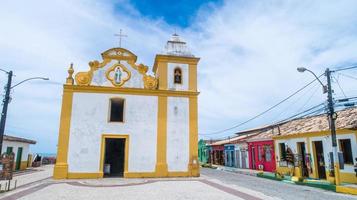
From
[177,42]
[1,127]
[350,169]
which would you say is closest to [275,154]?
[350,169]

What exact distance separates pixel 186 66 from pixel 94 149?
860 cm

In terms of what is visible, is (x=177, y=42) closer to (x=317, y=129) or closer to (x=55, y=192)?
(x=317, y=129)

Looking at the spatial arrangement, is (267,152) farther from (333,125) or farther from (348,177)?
(333,125)

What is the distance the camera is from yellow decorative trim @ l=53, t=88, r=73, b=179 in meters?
16.7

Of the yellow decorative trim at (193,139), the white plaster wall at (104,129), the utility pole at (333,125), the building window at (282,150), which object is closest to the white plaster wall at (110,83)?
the white plaster wall at (104,129)

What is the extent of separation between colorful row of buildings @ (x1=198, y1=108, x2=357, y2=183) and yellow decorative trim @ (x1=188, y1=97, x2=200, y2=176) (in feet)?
21.8

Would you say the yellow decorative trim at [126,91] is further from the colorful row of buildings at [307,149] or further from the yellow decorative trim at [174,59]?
the colorful row of buildings at [307,149]

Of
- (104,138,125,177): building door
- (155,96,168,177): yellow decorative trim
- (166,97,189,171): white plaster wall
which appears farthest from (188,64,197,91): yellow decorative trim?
(104,138,125,177): building door

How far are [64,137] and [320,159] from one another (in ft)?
54.3

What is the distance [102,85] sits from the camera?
18.4m

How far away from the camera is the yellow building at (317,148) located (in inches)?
605

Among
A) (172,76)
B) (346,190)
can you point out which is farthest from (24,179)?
(346,190)

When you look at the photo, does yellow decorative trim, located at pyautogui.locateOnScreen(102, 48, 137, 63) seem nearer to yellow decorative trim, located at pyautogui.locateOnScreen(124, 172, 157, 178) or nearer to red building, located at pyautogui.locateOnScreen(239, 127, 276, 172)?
yellow decorative trim, located at pyautogui.locateOnScreen(124, 172, 157, 178)

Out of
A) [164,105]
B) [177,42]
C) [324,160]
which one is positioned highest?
[177,42]
